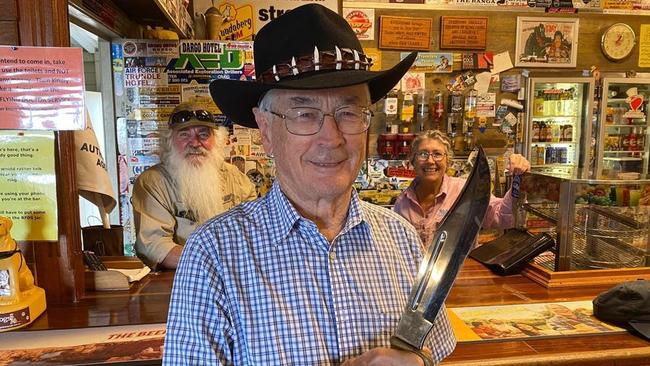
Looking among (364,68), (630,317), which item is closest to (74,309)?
(364,68)

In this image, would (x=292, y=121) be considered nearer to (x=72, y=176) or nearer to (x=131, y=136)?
(x=72, y=176)

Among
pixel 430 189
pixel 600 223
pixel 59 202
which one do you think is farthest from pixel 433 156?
pixel 59 202

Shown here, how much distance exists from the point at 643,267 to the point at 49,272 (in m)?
2.20

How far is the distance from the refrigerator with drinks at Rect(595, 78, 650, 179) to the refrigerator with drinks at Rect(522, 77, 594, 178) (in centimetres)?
16

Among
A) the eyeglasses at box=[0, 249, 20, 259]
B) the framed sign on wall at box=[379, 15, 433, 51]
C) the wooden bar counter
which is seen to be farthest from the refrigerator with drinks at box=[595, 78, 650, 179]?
the eyeglasses at box=[0, 249, 20, 259]

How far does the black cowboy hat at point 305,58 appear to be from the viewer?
94cm

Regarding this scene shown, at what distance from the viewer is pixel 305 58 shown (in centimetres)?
96

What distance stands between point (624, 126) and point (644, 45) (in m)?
0.81

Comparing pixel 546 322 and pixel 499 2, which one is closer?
pixel 546 322

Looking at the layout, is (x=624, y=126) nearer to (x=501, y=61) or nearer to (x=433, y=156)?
(x=501, y=61)

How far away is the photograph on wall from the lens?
443 cm

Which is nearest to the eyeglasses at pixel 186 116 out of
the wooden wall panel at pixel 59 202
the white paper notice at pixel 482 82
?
the wooden wall panel at pixel 59 202

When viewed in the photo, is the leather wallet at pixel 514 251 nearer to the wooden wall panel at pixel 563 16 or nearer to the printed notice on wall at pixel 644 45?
the wooden wall panel at pixel 563 16

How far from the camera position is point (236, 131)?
356cm
